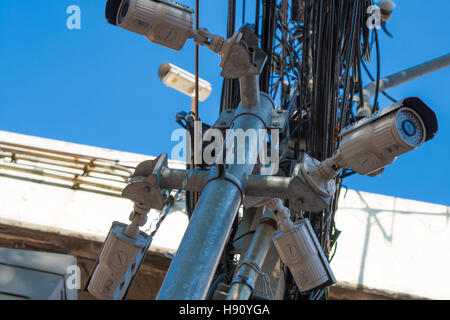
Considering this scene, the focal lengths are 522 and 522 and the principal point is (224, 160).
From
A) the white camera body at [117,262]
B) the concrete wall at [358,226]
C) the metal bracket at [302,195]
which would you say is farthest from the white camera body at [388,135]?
the concrete wall at [358,226]

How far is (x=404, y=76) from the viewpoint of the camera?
457 centimetres

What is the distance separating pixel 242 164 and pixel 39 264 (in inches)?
34.1

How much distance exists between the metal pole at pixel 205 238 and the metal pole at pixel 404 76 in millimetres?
2528

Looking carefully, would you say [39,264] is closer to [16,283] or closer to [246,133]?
[16,283]

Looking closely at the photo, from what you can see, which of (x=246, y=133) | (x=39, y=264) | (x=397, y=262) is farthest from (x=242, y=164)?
(x=397, y=262)

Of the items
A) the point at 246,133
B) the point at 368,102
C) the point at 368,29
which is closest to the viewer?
the point at 246,133

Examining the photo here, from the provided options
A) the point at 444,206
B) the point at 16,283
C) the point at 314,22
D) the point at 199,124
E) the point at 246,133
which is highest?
the point at 444,206

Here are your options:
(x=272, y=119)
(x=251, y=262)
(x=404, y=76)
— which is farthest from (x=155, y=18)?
(x=404, y=76)

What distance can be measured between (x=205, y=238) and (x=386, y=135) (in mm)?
701

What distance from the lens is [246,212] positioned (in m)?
3.16

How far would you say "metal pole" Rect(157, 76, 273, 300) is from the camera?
62.2 inches

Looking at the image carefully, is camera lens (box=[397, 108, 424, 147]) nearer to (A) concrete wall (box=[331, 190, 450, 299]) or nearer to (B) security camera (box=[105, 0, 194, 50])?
(B) security camera (box=[105, 0, 194, 50])

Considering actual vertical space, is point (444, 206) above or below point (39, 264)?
above

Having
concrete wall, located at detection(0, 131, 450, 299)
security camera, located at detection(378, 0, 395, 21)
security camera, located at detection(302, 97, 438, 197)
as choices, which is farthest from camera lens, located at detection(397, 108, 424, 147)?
concrete wall, located at detection(0, 131, 450, 299)
